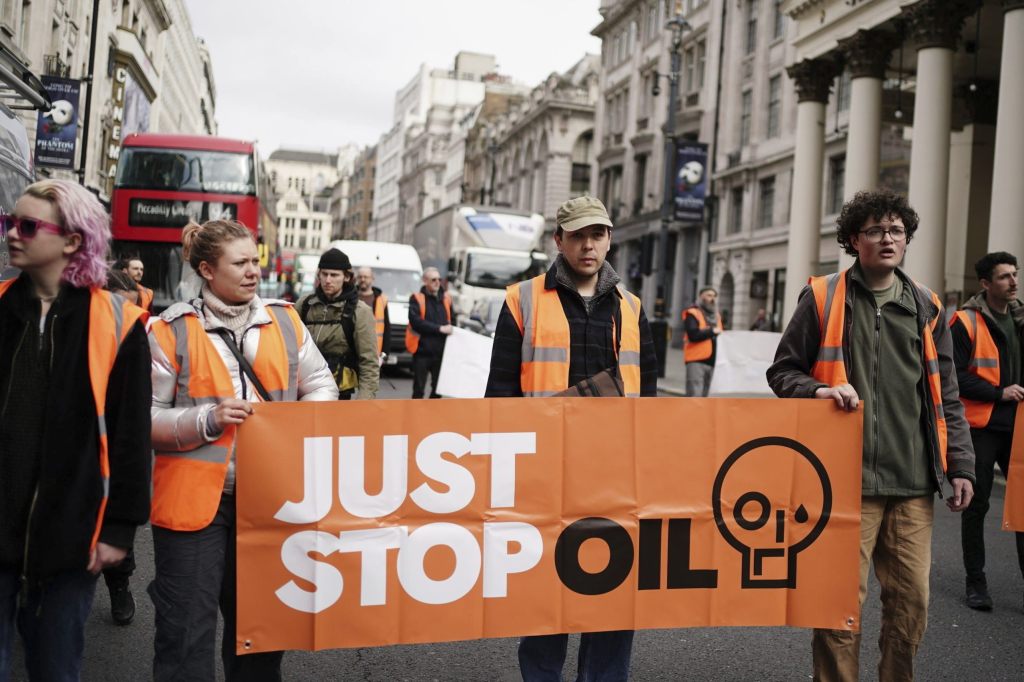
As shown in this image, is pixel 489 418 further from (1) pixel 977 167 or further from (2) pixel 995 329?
(1) pixel 977 167

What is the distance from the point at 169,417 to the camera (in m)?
3.25

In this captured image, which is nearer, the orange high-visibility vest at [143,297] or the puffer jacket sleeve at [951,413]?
the puffer jacket sleeve at [951,413]

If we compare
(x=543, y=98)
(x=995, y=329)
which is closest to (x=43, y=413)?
(x=995, y=329)

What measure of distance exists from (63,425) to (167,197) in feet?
62.1

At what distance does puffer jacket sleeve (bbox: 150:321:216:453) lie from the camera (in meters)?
3.24

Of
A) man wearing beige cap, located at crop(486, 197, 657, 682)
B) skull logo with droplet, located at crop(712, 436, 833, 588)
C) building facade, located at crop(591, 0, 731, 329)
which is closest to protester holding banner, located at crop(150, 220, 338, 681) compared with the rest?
man wearing beige cap, located at crop(486, 197, 657, 682)

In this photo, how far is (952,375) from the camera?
4.17 metres

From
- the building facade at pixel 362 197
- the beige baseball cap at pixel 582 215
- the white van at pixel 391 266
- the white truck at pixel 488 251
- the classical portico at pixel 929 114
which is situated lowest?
the beige baseball cap at pixel 582 215

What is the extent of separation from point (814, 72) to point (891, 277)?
2511cm

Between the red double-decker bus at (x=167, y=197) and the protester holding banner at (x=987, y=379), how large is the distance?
16255mm

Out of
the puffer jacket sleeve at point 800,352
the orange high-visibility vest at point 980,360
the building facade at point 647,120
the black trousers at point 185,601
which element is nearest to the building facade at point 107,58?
the black trousers at point 185,601

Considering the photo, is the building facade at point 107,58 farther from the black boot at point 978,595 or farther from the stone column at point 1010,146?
the stone column at point 1010,146

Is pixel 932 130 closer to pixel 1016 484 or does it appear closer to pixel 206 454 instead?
pixel 1016 484

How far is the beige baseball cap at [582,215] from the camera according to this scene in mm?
3863
